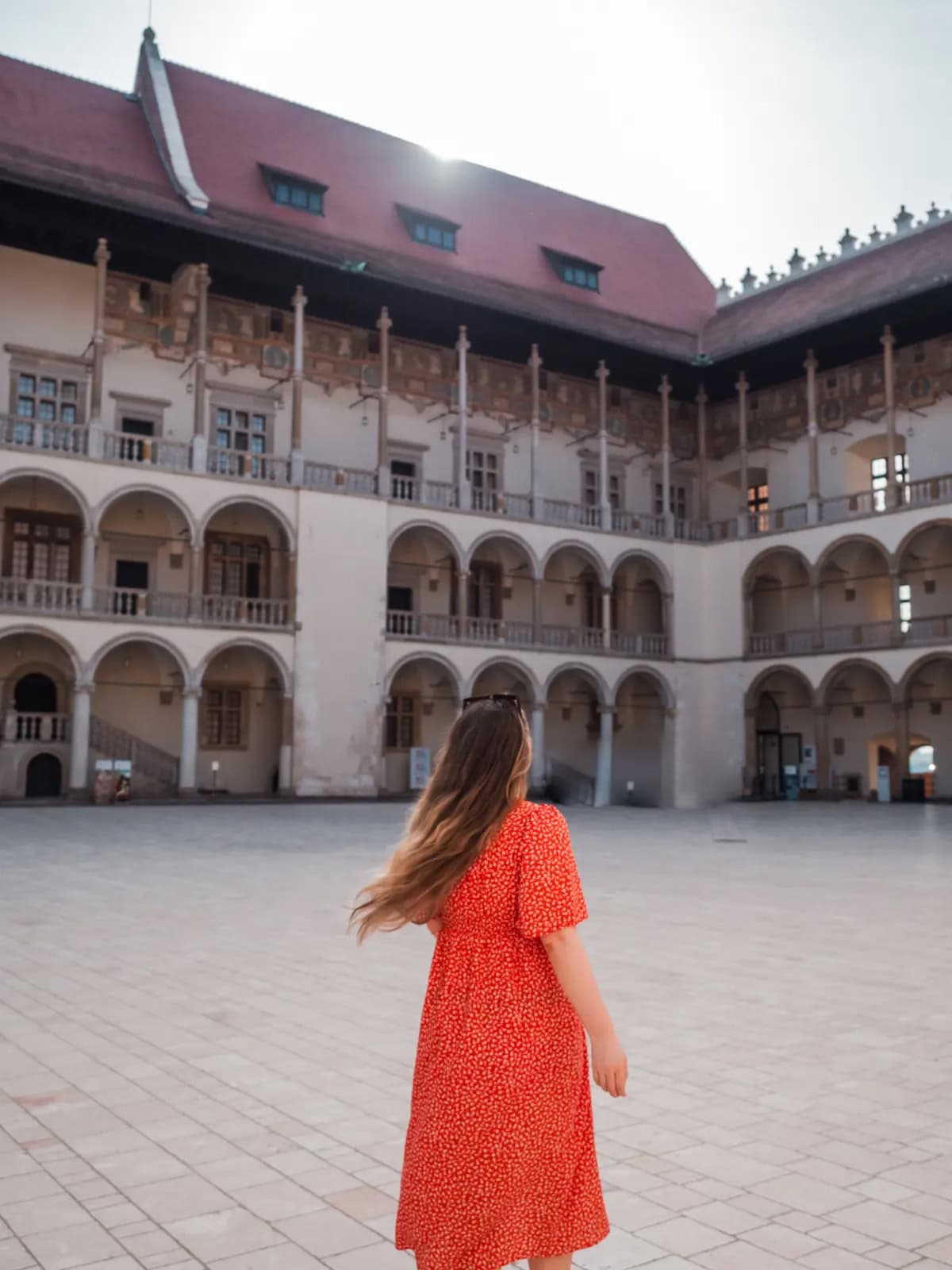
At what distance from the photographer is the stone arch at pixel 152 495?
25.9 meters

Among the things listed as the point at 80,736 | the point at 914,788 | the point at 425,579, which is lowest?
the point at 914,788

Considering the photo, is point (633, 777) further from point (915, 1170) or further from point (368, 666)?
point (915, 1170)

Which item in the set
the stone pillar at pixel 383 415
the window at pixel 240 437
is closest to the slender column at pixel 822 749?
the stone pillar at pixel 383 415

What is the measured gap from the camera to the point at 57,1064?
17.2ft

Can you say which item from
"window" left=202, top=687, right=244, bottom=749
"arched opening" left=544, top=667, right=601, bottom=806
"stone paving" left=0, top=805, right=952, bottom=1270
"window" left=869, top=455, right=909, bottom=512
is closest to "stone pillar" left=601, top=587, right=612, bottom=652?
"arched opening" left=544, top=667, right=601, bottom=806

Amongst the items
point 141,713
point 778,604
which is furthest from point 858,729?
point 141,713

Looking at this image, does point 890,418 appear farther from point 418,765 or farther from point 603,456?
point 418,765

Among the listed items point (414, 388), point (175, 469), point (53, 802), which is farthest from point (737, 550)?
point (53, 802)

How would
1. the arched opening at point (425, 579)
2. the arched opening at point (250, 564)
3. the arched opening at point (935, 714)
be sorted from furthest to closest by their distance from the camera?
the arched opening at point (425, 579)
the arched opening at point (935, 714)
the arched opening at point (250, 564)

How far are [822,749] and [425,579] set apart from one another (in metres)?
11.6

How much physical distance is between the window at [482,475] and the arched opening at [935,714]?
1179cm

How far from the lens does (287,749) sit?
27578 mm

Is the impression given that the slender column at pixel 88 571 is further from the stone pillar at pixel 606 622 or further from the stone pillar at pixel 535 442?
the stone pillar at pixel 606 622

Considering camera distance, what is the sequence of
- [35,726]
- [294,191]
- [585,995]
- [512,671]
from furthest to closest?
1. [512,671]
2. [294,191]
3. [35,726]
4. [585,995]
